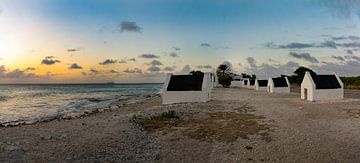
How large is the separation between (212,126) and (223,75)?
87.9 metres

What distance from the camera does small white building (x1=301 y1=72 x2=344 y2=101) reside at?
3581cm

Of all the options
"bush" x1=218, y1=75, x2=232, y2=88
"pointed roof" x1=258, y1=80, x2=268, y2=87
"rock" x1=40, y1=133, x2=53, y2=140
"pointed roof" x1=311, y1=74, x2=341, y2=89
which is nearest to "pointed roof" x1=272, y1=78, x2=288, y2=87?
"pointed roof" x1=258, y1=80, x2=268, y2=87

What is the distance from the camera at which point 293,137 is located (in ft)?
49.7

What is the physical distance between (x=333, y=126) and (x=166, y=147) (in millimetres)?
9691

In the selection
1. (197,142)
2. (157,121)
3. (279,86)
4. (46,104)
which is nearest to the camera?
(197,142)

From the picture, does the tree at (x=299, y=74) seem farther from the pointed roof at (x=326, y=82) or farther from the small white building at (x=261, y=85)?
the pointed roof at (x=326, y=82)

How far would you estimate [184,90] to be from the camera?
114 ft

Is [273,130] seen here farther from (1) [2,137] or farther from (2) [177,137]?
(1) [2,137]

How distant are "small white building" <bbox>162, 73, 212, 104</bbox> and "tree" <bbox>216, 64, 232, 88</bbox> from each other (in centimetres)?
6172

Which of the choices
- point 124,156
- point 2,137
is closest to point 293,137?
point 124,156

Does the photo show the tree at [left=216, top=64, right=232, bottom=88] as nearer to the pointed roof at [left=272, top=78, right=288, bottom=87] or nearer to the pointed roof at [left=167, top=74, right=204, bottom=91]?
the pointed roof at [left=272, top=78, right=288, bottom=87]

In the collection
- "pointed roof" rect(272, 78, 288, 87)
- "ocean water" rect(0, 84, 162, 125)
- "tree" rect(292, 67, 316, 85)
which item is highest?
"tree" rect(292, 67, 316, 85)

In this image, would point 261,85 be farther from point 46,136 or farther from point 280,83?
point 46,136

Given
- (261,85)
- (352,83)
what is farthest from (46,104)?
(352,83)
